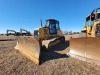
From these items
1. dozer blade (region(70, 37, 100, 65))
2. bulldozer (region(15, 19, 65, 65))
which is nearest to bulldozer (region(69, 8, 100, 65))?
dozer blade (region(70, 37, 100, 65))

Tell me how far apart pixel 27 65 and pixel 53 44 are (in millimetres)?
5003

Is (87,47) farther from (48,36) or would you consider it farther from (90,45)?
(48,36)

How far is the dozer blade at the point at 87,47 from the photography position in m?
5.44

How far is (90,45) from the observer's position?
5.85 meters

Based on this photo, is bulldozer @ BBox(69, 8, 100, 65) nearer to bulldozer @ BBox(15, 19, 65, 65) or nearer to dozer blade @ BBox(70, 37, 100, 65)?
dozer blade @ BBox(70, 37, 100, 65)

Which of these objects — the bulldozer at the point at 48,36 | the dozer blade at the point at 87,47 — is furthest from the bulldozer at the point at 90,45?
the bulldozer at the point at 48,36

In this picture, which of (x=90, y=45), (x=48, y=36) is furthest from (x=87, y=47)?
(x=48, y=36)

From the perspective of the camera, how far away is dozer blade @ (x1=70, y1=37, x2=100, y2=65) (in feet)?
17.9

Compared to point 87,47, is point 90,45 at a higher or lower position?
higher

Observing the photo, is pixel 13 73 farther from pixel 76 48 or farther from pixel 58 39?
pixel 58 39

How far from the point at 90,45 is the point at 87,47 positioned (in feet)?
0.72

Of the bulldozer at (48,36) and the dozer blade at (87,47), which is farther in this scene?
the bulldozer at (48,36)

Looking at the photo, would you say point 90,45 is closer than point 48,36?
Yes

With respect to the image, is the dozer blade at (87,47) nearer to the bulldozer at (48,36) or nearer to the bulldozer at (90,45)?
the bulldozer at (90,45)
